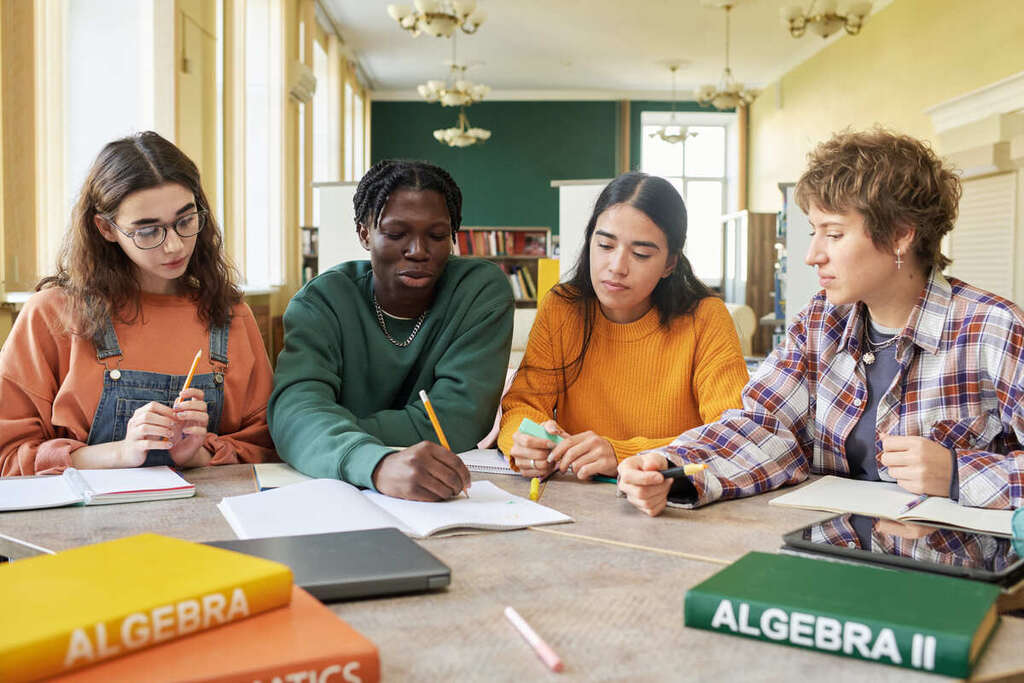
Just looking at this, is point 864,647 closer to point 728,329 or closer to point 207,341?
point 728,329

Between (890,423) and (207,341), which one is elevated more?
(207,341)

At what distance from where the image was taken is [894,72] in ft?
26.9

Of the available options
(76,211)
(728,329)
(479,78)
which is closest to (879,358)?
(728,329)

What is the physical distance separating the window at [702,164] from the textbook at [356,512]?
1234cm

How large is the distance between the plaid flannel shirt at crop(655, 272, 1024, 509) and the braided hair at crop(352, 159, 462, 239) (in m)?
0.75

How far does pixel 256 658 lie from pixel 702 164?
1342 centimetres

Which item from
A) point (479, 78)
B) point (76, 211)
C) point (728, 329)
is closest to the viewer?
point (76, 211)

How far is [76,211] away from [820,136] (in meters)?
9.48

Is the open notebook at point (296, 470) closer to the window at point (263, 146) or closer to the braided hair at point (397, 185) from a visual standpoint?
the braided hair at point (397, 185)

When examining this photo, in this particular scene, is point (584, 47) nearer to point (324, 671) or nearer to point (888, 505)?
point (888, 505)

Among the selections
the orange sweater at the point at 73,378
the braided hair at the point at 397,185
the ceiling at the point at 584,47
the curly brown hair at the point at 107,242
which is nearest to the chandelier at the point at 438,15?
the ceiling at the point at 584,47

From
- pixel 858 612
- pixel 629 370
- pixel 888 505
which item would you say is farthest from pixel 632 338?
pixel 858 612

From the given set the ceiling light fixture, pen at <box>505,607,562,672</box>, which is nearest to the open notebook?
pen at <box>505,607,562,672</box>

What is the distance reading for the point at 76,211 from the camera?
1.74 metres
